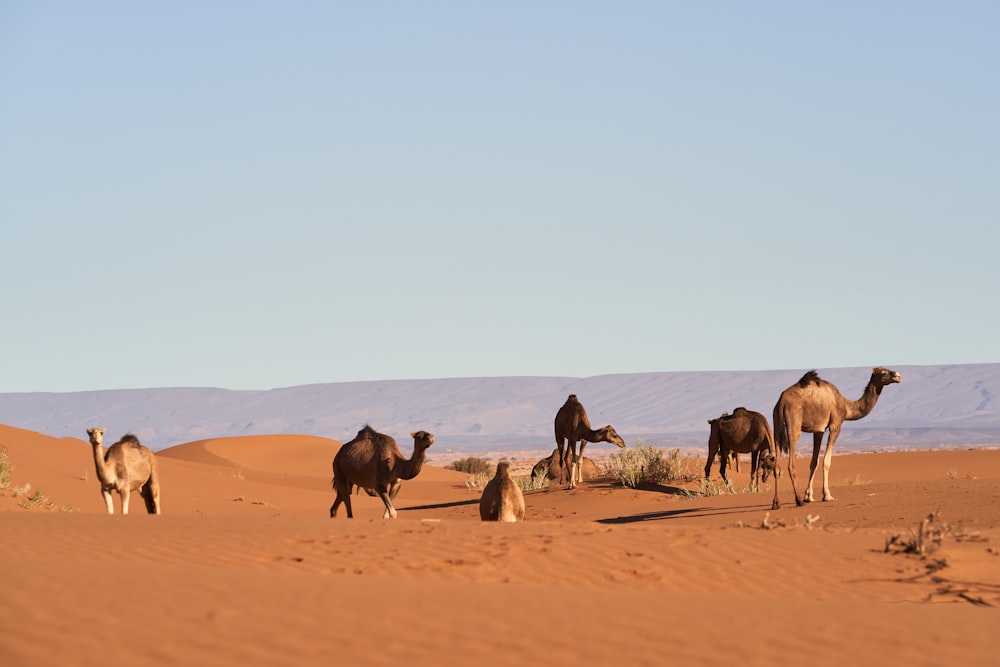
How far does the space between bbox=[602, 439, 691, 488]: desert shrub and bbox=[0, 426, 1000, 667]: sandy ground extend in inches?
295

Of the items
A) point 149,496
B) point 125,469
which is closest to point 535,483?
point 149,496

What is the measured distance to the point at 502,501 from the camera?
16312mm

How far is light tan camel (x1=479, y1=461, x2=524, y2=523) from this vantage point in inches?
642

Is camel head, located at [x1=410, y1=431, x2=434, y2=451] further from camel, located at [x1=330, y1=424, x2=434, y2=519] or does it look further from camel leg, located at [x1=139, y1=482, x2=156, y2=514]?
camel leg, located at [x1=139, y1=482, x2=156, y2=514]

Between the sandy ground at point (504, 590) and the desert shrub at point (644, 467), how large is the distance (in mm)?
7485

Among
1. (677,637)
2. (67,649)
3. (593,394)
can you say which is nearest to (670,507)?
(677,637)

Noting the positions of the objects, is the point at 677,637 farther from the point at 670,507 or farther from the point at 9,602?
the point at 670,507

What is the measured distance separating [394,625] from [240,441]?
168ft

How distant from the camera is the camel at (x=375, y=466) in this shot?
57.6 feet

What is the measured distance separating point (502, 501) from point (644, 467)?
12.7 meters

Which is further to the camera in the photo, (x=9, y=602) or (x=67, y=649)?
(x=9, y=602)

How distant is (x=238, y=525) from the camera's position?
14266mm

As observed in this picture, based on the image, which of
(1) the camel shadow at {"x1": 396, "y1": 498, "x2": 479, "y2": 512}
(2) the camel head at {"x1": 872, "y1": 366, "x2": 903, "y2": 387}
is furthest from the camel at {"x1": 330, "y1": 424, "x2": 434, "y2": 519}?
(1) the camel shadow at {"x1": 396, "y1": 498, "x2": 479, "y2": 512}

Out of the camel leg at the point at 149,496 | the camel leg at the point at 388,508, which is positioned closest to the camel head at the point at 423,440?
the camel leg at the point at 388,508
